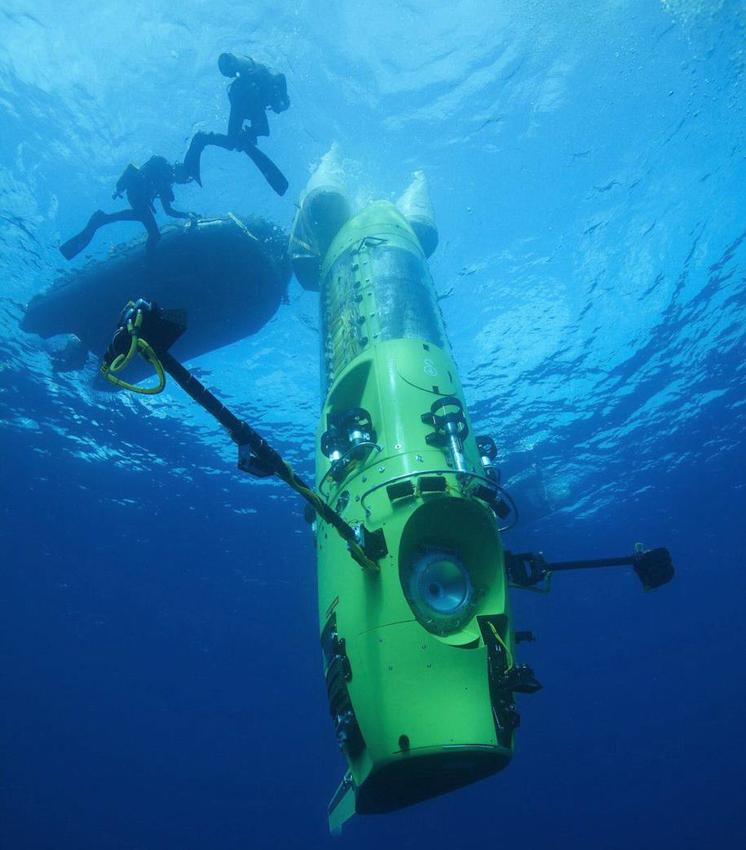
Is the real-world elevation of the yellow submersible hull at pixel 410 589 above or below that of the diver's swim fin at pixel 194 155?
below

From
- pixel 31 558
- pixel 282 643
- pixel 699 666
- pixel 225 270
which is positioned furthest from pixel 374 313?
pixel 699 666

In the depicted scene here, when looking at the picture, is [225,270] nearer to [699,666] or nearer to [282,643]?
[282,643]

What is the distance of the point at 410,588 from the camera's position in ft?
14.3

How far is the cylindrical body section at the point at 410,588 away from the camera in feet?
12.3

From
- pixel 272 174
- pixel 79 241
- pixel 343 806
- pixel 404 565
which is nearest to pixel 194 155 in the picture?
pixel 272 174

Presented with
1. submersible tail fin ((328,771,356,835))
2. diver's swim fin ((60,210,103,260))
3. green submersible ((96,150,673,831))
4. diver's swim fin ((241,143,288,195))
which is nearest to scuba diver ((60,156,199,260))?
diver's swim fin ((60,210,103,260))

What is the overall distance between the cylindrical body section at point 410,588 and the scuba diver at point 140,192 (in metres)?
5.54

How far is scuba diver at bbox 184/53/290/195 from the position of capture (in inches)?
304

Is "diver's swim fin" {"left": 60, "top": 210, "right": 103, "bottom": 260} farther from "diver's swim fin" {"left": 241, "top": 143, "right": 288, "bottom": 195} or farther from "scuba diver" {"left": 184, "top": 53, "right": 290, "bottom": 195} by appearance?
"diver's swim fin" {"left": 241, "top": 143, "right": 288, "bottom": 195}

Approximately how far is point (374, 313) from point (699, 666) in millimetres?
50585

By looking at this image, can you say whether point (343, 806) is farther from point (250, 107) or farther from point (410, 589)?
point (250, 107)

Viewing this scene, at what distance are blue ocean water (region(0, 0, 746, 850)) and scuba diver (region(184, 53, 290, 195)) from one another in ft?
10.4

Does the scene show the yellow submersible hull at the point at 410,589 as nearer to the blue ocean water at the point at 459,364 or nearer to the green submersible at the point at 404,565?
the green submersible at the point at 404,565

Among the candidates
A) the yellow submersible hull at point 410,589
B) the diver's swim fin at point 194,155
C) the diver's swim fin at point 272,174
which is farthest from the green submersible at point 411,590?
the diver's swim fin at point 194,155
